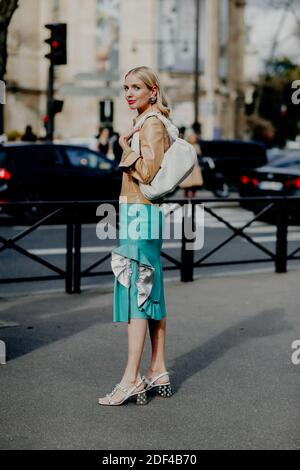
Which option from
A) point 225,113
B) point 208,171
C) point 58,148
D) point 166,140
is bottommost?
point 225,113

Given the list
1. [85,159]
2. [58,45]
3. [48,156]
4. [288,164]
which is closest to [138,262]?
[48,156]

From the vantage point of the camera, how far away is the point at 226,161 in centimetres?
2727

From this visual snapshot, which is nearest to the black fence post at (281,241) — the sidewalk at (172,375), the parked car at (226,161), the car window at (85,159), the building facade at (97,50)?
the sidewalk at (172,375)

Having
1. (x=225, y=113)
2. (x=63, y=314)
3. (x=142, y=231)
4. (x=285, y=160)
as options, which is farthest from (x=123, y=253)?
→ (x=225, y=113)

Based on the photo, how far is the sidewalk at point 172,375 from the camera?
4965mm

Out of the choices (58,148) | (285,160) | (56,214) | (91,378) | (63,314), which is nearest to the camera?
(91,378)

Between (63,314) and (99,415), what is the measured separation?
331cm

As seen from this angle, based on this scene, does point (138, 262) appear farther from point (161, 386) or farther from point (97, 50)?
point (97, 50)

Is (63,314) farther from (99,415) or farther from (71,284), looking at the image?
(99,415)

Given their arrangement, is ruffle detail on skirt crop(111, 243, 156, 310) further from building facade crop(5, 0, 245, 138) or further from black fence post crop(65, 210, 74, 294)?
building facade crop(5, 0, 245, 138)

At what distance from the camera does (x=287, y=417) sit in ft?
17.6

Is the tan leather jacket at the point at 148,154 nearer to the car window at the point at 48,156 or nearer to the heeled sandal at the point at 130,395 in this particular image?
the heeled sandal at the point at 130,395

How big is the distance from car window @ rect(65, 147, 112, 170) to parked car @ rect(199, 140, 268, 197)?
731 cm

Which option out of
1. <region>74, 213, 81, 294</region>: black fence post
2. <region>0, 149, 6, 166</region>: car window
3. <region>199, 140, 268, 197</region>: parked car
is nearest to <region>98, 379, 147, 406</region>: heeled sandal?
<region>74, 213, 81, 294</region>: black fence post
